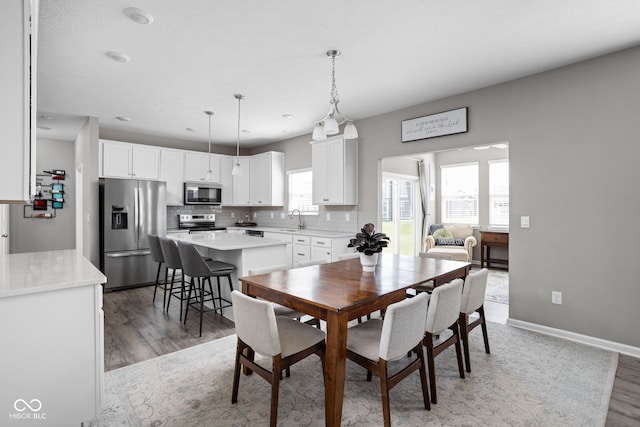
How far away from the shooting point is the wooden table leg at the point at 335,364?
173 cm

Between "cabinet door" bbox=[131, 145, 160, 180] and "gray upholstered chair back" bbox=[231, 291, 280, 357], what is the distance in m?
4.66

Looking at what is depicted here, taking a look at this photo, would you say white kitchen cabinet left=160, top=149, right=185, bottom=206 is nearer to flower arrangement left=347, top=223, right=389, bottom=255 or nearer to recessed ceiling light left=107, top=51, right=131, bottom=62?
recessed ceiling light left=107, top=51, right=131, bottom=62

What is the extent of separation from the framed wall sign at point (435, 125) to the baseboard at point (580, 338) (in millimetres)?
2190

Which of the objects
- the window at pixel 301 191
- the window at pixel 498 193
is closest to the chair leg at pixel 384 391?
the window at pixel 301 191

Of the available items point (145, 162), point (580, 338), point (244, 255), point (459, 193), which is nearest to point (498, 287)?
point (580, 338)

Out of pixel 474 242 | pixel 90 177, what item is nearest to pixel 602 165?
pixel 474 242

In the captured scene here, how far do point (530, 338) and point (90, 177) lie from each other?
605 centimetres

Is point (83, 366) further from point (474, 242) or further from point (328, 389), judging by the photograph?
point (474, 242)

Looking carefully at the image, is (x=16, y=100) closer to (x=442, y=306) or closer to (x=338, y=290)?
(x=338, y=290)

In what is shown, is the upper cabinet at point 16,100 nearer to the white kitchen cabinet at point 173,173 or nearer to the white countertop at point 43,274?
the white countertop at point 43,274

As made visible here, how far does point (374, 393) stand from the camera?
2246 millimetres

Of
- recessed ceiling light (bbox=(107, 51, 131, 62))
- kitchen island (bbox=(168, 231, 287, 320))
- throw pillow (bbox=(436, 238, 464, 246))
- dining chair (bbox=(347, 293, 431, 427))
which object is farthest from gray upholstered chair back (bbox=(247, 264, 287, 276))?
throw pillow (bbox=(436, 238, 464, 246))

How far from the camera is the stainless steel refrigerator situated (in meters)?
4.96

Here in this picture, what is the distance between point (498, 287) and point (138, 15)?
5.44 metres
